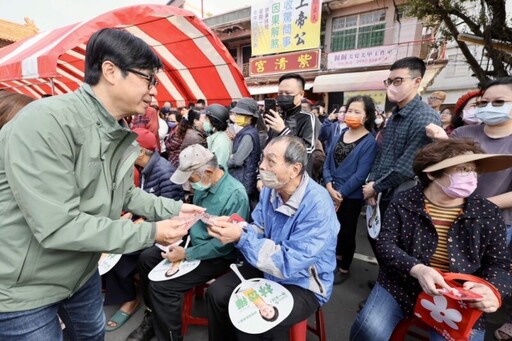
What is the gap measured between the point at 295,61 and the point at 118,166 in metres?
12.3

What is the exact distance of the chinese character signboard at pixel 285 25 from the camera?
11.3 metres

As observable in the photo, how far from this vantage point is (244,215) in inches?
88.6

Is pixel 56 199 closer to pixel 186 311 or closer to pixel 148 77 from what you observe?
pixel 148 77

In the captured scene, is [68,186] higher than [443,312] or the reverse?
higher

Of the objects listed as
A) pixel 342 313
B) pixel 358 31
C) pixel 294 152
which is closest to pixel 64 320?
pixel 294 152

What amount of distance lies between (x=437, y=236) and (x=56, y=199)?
1.96 meters

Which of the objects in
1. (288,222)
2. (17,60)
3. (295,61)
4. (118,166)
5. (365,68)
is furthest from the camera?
(295,61)

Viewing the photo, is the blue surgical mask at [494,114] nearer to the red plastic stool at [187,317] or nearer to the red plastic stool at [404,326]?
the red plastic stool at [404,326]

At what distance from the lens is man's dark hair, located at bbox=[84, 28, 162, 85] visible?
A: 1151 millimetres

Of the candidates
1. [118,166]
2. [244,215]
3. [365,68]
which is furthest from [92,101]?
[365,68]

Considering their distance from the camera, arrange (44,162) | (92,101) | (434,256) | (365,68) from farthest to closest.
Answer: (365,68)
(434,256)
(92,101)
(44,162)

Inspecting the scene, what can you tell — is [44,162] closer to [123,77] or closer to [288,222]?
[123,77]

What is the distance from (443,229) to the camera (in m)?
1.65

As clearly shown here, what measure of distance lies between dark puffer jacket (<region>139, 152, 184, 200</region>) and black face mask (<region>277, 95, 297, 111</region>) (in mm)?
1423
